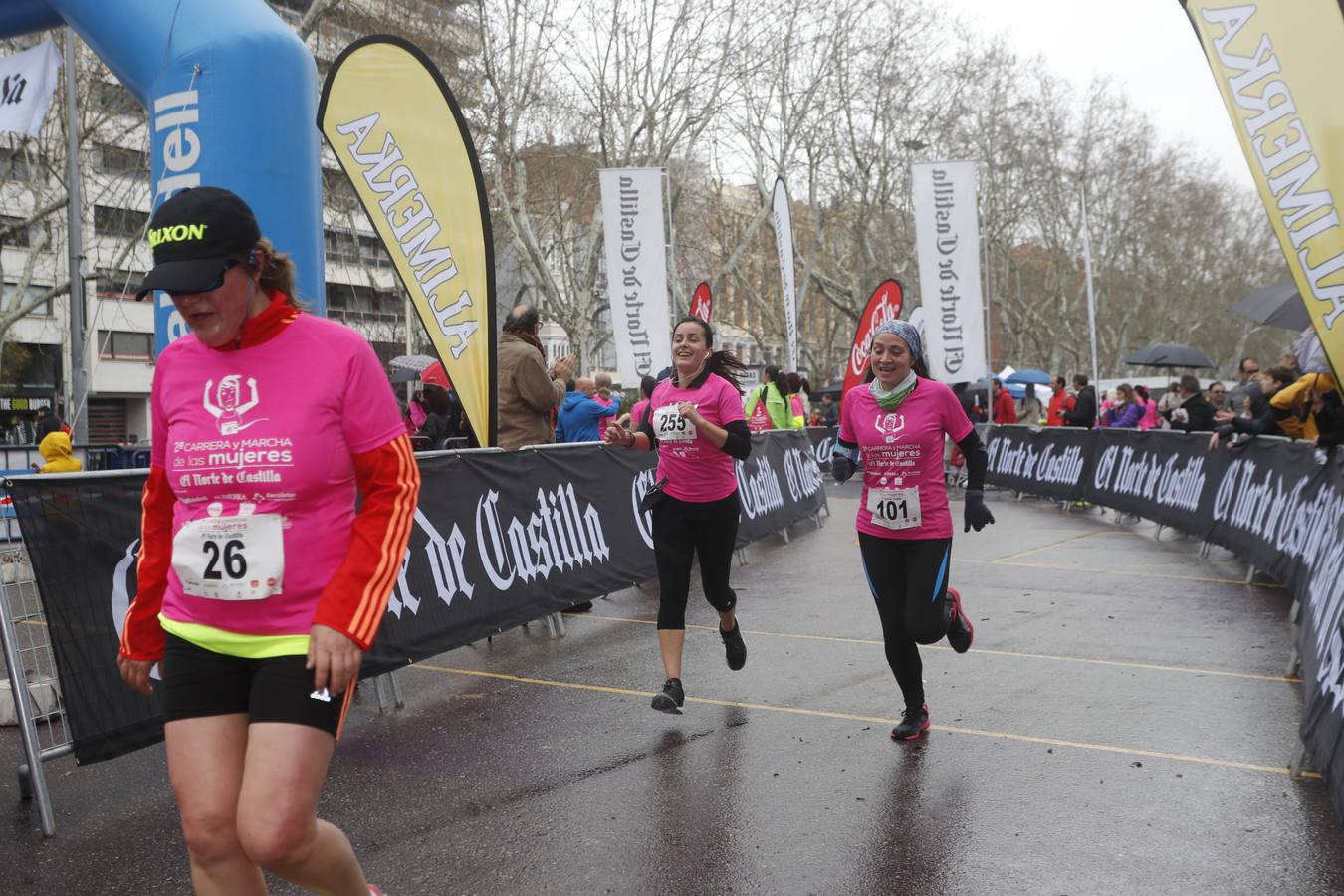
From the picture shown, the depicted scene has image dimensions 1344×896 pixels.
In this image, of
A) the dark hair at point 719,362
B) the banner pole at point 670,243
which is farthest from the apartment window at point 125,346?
the dark hair at point 719,362

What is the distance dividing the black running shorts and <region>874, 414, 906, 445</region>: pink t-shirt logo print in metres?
3.60

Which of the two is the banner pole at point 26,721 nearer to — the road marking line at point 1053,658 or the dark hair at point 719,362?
the dark hair at point 719,362

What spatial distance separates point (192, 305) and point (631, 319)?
571 inches

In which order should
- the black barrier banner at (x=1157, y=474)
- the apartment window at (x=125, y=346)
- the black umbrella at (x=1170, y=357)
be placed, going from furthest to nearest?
1. the apartment window at (x=125, y=346)
2. the black umbrella at (x=1170, y=357)
3. the black barrier banner at (x=1157, y=474)

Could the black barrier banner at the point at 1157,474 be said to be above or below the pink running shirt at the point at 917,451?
below

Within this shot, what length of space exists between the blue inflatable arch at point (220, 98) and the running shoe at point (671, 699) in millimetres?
2830

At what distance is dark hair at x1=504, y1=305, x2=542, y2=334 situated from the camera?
915 centimetres

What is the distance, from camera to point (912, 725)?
5871 millimetres

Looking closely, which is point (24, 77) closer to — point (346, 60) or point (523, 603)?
point (346, 60)

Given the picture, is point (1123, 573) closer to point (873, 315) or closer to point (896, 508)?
point (896, 508)

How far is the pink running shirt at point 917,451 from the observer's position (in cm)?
583

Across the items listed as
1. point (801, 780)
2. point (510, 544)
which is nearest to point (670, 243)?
point (510, 544)

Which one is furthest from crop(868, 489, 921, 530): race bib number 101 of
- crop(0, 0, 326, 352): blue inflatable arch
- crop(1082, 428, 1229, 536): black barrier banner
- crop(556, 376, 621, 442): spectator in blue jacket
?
crop(1082, 428, 1229, 536): black barrier banner

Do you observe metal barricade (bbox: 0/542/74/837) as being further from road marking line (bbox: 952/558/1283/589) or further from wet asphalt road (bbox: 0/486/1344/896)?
road marking line (bbox: 952/558/1283/589)
